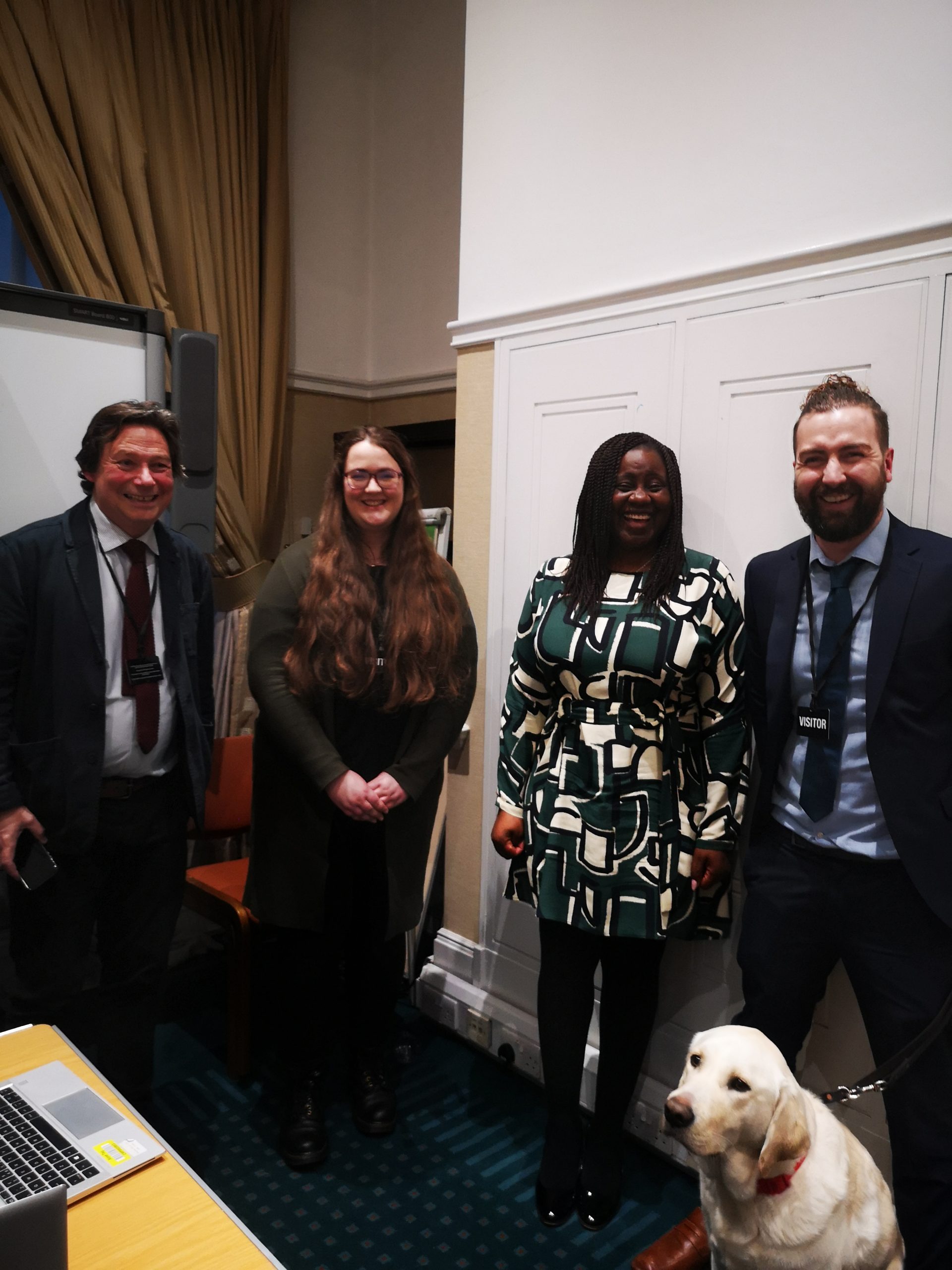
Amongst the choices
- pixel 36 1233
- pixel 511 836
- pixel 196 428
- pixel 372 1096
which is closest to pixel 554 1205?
pixel 372 1096

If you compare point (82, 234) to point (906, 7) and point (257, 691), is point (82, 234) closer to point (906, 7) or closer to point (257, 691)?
point (257, 691)

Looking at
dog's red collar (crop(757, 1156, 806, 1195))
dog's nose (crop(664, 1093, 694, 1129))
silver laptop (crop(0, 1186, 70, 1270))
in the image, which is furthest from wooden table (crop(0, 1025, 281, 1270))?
dog's red collar (crop(757, 1156, 806, 1195))

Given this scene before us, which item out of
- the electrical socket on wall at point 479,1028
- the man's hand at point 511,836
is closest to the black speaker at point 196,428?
the man's hand at point 511,836

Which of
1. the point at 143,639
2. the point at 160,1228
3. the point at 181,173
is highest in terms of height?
the point at 181,173

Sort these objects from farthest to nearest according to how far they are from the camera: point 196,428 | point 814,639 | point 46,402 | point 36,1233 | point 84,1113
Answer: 1. point 196,428
2. point 46,402
3. point 814,639
4. point 84,1113
5. point 36,1233

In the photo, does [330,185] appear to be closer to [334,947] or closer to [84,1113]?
[334,947]

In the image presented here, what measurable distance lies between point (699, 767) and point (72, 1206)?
1.39 m

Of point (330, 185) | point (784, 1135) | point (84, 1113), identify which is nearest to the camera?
point (84, 1113)

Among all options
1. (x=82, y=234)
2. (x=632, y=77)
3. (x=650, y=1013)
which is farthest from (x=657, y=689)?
(x=82, y=234)

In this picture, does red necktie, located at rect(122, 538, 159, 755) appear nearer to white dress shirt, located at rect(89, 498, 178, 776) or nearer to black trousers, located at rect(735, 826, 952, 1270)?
white dress shirt, located at rect(89, 498, 178, 776)

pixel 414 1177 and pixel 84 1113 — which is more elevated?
pixel 84 1113

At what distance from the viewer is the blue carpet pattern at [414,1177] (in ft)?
6.18

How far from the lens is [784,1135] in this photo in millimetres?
1307

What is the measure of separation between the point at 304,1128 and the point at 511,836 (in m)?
0.82
